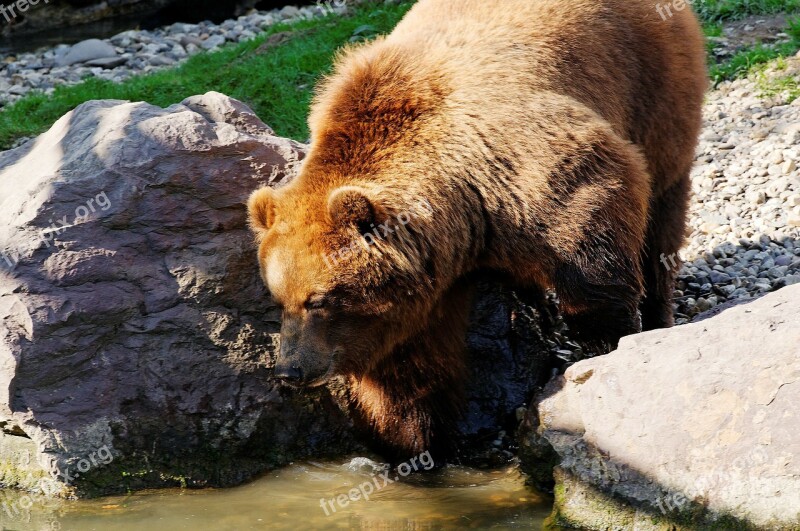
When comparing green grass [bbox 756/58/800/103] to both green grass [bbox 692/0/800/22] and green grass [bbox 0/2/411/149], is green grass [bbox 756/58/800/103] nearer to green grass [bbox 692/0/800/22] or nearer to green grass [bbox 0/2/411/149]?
green grass [bbox 692/0/800/22]

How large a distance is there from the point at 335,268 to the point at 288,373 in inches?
21.8

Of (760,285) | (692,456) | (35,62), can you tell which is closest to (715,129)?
(760,285)

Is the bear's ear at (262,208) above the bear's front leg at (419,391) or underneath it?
above

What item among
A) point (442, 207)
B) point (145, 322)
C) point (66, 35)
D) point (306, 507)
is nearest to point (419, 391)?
point (306, 507)

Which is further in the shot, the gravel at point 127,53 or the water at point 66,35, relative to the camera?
the water at point 66,35

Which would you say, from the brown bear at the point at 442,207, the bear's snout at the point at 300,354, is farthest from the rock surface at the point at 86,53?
the bear's snout at the point at 300,354

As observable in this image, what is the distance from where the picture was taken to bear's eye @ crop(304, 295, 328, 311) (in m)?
4.78

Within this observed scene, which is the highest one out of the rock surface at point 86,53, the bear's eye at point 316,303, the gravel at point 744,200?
the bear's eye at point 316,303

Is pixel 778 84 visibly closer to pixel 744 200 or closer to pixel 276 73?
pixel 744 200

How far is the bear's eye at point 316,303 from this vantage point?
15.7 feet

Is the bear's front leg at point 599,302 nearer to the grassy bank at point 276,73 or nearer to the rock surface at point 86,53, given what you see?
the grassy bank at point 276,73

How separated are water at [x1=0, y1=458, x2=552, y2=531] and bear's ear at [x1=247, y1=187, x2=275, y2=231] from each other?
140cm

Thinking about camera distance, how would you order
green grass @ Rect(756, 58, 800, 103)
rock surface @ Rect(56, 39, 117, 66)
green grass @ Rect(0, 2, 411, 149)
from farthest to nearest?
rock surface @ Rect(56, 39, 117, 66) → green grass @ Rect(0, 2, 411, 149) → green grass @ Rect(756, 58, 800, 103)

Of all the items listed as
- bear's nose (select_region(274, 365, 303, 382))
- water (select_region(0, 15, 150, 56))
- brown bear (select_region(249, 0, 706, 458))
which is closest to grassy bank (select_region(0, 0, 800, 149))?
water (select_region(0, 15, 150, 56))
